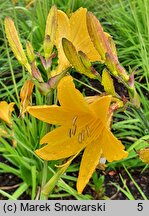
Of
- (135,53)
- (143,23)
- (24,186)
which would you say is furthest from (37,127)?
(143,23)

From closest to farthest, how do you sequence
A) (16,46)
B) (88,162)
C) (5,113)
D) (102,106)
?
1. (102,106)
2. (88,162)
3. (16,46)
4. (5,113)

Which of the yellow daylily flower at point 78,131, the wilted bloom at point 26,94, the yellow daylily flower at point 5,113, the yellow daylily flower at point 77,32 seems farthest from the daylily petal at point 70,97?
the yellow daylily flower at point 5,113

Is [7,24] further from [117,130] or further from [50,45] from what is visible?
[117,130]

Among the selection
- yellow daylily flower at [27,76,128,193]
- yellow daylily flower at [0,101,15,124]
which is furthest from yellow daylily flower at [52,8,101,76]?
yellow daylily flower at [0,101,15,124]

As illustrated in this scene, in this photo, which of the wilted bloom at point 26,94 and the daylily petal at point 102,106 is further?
the wilted bloom at point 26,94

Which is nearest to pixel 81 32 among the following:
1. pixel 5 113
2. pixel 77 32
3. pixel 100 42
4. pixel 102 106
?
pixel 77 32

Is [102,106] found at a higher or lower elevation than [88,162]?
higher

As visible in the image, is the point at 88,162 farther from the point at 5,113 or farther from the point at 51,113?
the point at 5,113

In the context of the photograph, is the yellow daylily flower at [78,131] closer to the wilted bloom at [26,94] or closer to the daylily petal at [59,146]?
the daylily petal at [59,146]
